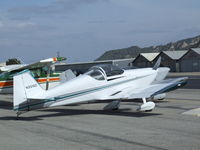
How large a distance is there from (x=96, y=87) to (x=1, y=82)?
6.49 metres

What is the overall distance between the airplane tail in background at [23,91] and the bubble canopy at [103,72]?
234 centimetres

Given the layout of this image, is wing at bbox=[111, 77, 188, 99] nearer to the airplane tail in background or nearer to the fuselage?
the fuselage

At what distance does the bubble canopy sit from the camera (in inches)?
532

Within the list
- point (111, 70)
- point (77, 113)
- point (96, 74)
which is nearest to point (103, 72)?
point (96, 74)

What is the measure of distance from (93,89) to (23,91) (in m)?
2.55

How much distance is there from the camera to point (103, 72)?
1370cm

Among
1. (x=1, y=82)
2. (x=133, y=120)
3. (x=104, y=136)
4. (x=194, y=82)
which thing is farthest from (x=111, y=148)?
(x=194, y=82)

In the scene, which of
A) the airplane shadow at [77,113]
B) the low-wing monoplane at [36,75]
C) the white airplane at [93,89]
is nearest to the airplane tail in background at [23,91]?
the white airplane at [93,89]

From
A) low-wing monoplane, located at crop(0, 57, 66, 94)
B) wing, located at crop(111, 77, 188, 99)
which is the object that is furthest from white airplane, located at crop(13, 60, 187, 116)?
low-wing monoplane, located at crop(0, 57, 66, 94)

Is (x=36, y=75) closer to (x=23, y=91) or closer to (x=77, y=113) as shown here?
(x=77, y=113)

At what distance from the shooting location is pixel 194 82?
27.7m

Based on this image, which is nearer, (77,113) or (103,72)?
(103,72)

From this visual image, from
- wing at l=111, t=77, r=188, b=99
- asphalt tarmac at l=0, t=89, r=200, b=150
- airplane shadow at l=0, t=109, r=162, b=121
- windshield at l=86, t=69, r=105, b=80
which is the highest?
windshield at l=86, t=69, r=105, b=80

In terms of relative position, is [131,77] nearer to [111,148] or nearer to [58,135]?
[58,135]
